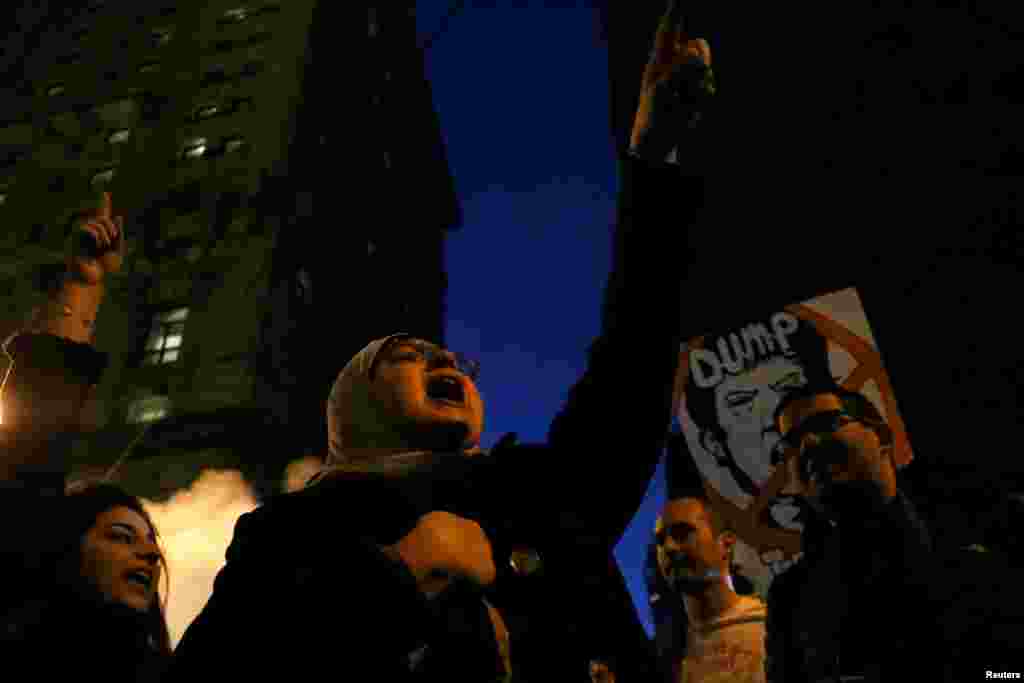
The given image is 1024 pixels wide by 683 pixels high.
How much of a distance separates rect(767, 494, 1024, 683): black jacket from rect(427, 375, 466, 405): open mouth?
72.7 inches

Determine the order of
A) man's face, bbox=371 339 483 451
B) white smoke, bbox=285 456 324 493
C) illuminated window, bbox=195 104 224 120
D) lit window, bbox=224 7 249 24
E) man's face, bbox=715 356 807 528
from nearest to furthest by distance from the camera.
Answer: man's face, bbox=371 339 483 451, man's face, bbox=715 356 807 528, white smoke, bbox=285 456 324 493, illuminated window, bbox=195 104 224 120, lit window, bbox=224 7 249 24

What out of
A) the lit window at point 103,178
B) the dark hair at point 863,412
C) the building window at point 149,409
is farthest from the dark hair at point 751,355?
the lit window at point 103,178

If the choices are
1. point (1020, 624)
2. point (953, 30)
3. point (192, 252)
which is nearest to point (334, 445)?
point (1020, 624)

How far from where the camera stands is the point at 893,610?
253cm

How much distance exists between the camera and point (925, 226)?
35.6 ft

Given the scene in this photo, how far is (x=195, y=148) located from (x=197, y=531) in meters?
15.0

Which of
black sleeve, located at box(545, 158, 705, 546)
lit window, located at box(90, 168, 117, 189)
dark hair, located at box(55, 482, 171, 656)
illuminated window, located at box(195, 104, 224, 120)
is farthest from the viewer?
Result: illuminated window, located at box(195, 104, 224, 120)

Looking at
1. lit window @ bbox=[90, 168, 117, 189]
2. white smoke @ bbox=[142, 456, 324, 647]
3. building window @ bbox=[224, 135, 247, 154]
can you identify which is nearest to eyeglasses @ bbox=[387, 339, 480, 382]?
white smoke @ bbox=[142, 456, 324, 647]

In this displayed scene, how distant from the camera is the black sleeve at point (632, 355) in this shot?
1750mm

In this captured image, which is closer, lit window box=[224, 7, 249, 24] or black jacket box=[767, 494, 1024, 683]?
black jacket box=[767, 494, 1024, 683]

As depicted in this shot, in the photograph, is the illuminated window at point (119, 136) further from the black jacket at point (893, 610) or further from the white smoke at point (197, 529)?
the black jacket at point (893, 610)

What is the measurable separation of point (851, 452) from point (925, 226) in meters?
9.76

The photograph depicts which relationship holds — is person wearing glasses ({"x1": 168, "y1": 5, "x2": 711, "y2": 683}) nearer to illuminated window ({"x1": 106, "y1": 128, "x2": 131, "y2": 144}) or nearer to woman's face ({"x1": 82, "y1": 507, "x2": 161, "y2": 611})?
woman's face ({"x1": 82, "y1": 507, "x2": 161, "y2": 611})

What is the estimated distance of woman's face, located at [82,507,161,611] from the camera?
3.18 m
